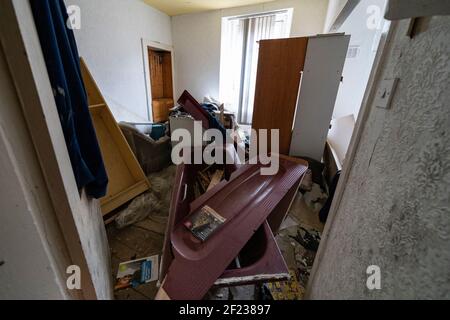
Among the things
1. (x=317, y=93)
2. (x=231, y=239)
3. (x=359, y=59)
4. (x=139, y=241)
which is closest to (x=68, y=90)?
(x=231, y=239)

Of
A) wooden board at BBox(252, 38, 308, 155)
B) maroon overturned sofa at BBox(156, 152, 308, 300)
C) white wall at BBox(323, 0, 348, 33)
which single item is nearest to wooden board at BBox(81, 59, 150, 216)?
maroon overturned sofa at BBox(156, 152, 308, 300)

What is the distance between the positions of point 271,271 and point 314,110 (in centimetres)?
162

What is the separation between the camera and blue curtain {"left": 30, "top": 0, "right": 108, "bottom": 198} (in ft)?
1.78

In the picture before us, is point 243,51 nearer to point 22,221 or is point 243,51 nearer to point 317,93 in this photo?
point 317,93

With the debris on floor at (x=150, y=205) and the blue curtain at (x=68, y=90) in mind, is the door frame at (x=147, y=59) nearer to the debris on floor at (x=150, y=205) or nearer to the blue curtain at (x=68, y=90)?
the debris on floor at (x=150, y=205)

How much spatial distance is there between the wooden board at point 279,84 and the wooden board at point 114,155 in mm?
1478

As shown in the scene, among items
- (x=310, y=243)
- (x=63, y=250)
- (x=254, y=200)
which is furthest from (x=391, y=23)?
(x=310, y=243)

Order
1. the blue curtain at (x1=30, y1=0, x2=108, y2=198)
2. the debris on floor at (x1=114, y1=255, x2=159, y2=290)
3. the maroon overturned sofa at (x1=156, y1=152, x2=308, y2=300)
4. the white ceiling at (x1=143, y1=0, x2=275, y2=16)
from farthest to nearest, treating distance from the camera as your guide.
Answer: the white ceiling at (x1=143, y1=0, x2=275, y2=16), the debris on floor at (x1=114, y1=255, x2=159, y2=290), the maroon overturned sofa at (x1=156, y1=152, x2=308, y2=300), the blue curtain at (x1=30, y1=0, x2=108, y2=198)

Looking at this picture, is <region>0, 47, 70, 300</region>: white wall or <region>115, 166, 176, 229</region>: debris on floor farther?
<region>115, 166, 176, 229</region>: debris on floor

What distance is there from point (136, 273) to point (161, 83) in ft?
14.0

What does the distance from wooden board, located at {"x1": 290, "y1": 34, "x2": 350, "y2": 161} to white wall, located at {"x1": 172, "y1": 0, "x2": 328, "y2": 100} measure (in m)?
1.97

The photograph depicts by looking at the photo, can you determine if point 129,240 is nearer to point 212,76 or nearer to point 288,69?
point 288,69

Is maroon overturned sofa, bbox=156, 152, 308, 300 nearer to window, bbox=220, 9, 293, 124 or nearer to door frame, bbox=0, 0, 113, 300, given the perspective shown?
door frame, bbox=0, 0, 113, 300
